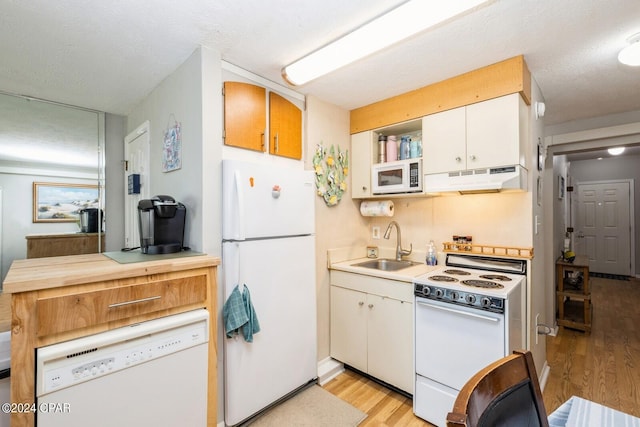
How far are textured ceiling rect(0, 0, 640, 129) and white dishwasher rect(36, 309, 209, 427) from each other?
155 centimetres

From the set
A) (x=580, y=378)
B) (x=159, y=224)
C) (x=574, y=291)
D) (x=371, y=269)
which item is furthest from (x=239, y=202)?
(x=574, y=291)

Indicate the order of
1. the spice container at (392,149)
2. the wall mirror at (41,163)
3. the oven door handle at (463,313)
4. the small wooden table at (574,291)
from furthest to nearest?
the small wooden table at (574,291), the spice container at (392,149), the wall mirror at (41,163), the oven door handle at (463,313)

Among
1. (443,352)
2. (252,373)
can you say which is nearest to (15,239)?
(252,373)

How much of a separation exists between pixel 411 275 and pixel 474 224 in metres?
0.75

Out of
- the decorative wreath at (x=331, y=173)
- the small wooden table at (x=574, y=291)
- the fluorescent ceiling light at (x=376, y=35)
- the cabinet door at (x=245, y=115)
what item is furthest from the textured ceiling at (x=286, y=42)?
the small wooden table at (x=574, y=291)

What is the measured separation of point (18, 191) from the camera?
7.55 ft

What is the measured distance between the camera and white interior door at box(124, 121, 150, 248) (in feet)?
8.25

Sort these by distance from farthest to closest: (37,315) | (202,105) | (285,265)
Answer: (285,265)
(202,105)
(37,315)

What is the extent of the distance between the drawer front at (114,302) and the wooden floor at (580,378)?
1465mm

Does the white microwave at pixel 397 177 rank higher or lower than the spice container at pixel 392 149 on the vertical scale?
lower

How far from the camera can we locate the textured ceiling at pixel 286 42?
144 cm

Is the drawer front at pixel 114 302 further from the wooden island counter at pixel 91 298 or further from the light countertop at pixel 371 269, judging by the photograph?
the light countertop at pixel 371 269

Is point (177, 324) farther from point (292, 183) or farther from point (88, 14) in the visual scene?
point (88, 14)

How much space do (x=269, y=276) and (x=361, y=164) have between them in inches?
55.8
